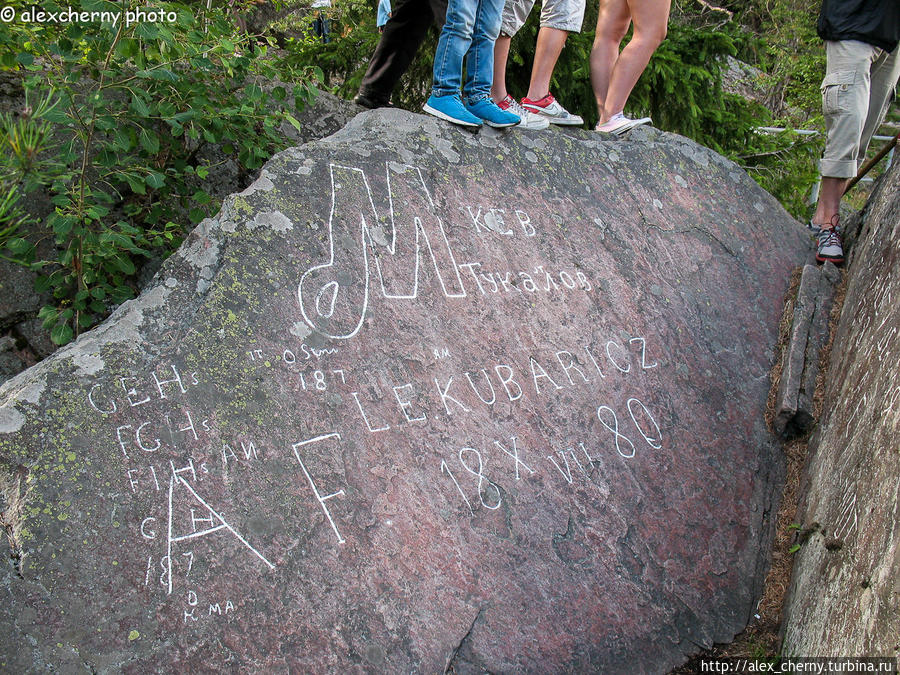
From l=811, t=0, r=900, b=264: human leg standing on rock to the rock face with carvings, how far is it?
1.43 ft

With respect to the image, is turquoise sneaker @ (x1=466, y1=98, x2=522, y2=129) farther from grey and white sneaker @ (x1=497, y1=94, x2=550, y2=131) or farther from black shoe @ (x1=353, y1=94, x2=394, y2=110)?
black shoe @ (x1=353, y1=94, x2=394, y2=110)

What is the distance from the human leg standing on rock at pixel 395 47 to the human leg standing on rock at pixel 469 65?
462 mm

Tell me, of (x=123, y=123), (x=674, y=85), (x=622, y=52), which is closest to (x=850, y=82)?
(x=674, y=85)

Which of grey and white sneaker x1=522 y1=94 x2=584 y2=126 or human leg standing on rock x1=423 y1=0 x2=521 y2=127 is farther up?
human leg standing on rock x1=423 y1=0 x2=521 y2=127

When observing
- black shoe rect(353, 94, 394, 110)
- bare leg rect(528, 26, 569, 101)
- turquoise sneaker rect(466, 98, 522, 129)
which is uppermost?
bare leg rect(528, 26, 569, 101)

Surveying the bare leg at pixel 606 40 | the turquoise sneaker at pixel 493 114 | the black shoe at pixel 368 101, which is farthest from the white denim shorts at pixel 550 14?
the black shoe at pixel 368 101

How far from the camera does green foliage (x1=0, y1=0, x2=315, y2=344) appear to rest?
2.44 meters

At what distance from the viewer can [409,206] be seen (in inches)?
107

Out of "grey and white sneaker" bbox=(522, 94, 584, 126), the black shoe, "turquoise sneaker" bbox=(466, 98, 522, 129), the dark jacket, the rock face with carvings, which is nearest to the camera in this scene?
the rock face with carvings

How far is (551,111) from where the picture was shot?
3.49 m

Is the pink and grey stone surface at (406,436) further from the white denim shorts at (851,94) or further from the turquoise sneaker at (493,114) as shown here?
the white denim shorts at (851,94)

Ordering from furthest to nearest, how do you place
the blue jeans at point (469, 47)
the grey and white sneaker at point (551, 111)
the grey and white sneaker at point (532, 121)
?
the grey and white sneaker at point (551, 111) → the grey and white sneaker at point (532, 121) → the blue jeans at point (469, 47)

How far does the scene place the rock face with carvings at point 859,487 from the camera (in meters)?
1.88

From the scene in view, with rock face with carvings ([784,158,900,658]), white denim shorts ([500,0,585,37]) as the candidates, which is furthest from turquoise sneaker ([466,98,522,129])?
rock face with carvings ([784,158,900,658])
